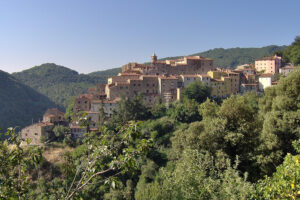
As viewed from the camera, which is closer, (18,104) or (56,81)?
(18,104)

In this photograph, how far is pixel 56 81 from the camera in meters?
102

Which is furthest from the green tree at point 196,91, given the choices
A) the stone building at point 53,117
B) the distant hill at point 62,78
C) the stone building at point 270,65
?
the distant hill at point 62,78

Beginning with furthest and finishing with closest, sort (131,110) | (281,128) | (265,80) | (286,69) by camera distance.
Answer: (286,69) → (265,80) → (131,110) → (281,128)

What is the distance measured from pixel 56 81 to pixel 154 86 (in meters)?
71.1

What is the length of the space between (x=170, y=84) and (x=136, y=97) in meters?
7.00

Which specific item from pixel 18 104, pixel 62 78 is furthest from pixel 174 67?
pixel 62 78

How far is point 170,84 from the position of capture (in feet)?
139

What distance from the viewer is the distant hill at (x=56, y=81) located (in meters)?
88.7

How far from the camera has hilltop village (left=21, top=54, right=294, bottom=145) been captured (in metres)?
36.4

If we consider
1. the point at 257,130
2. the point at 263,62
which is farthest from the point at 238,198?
the point at 263,62

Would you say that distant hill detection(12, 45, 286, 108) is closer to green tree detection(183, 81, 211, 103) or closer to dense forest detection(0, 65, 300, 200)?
green tree detection(183, 81, 211, 103)

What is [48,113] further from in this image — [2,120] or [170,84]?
[2,120]

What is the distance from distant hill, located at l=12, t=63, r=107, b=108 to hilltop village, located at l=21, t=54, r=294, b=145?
44.0 metres

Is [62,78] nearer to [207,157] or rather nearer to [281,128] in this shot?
[207,157]
